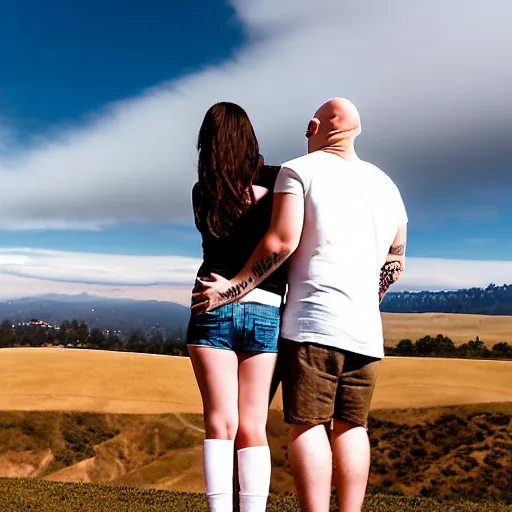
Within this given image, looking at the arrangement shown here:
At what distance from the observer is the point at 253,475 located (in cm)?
315

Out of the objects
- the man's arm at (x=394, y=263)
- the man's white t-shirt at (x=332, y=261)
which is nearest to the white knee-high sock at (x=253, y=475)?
the man's white t-shirt at (x=332, y=261)

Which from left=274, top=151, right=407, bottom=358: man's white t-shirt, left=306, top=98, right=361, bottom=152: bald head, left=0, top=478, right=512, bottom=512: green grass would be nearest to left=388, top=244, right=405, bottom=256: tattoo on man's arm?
left=274, top=151, right=407, bottom=358: man's white t-shirt

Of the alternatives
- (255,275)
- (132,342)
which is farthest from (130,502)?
(132,342)

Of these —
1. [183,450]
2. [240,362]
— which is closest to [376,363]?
[240,362]

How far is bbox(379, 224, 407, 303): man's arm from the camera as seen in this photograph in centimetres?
348

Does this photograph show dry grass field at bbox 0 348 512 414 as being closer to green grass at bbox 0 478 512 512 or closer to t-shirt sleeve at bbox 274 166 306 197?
green grass at bbox 0 478 512 512

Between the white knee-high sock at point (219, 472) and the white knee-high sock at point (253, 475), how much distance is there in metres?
0.05

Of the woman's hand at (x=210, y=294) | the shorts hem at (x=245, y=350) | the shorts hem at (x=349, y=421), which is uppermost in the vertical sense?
the woman's hand at (x=210, y=294)

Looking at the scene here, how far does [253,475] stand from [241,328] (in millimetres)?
667

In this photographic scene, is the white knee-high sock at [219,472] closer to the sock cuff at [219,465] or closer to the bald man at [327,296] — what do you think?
the sock cuff at [219,465]

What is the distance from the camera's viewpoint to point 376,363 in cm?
326

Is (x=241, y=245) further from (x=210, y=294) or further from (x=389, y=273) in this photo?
(x=389, y=273)

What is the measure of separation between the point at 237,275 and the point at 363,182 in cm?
71

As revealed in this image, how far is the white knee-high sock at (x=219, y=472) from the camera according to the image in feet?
10.3
